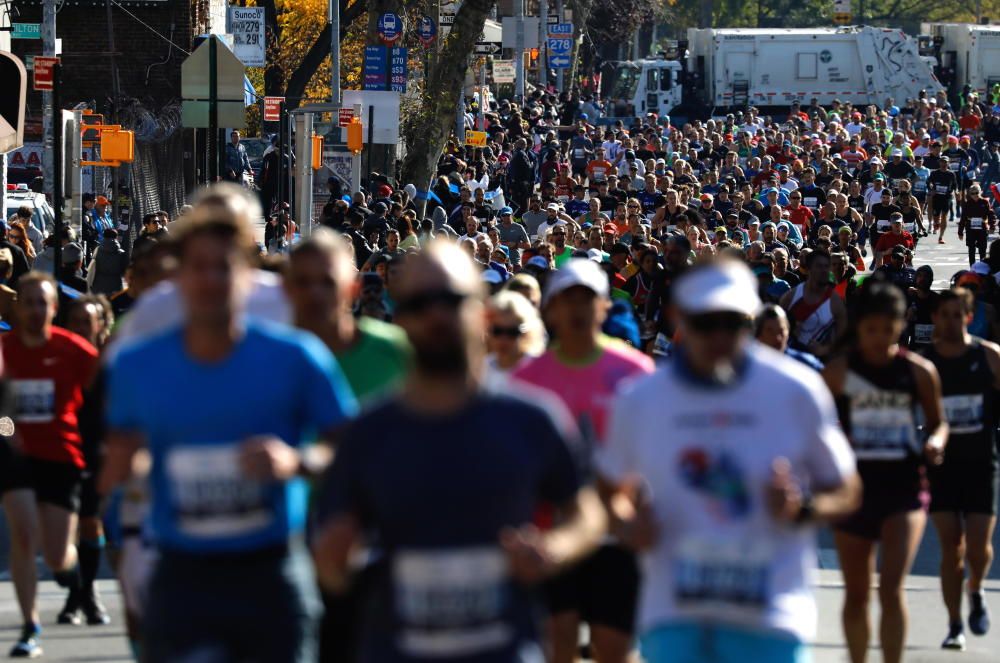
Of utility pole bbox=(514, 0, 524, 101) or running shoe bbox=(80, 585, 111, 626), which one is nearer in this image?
running shoe bbox=(80, 585, 111, 626)

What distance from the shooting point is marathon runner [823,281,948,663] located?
7.70 m

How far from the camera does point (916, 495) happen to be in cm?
776

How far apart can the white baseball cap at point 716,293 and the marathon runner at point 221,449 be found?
89 centimetres

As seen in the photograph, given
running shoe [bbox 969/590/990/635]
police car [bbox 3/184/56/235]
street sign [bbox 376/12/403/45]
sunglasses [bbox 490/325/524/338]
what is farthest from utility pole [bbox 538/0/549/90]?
sunglasses [bbox 490/325/524/338]

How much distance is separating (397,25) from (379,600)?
31.2 metres

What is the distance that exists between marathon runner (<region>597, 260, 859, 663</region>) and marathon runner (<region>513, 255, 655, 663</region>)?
1.41 metres

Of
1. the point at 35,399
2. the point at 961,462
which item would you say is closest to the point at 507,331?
the point at 35,399

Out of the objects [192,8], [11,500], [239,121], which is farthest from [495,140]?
[11,500]

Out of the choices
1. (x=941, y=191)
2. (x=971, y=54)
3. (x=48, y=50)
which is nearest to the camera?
(x=48, y=50)

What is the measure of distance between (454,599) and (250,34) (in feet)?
121

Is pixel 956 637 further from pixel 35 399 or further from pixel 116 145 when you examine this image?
pixel 116 145

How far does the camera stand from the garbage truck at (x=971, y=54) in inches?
2581

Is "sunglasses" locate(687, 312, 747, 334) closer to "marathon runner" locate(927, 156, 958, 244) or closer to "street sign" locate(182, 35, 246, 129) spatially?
"street sign" locate(182, 35, 246, 129)

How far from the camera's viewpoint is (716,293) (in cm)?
505
